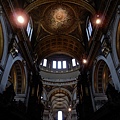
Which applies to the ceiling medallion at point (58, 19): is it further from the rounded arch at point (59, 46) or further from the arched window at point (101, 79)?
the arched window at point (101, 79)

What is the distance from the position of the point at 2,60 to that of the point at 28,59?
20.9 feet

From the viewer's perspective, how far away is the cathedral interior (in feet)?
35.9

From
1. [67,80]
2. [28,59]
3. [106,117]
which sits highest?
[67,80]

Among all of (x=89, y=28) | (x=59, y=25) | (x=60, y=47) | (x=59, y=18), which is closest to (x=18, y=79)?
(x=60, y=47)

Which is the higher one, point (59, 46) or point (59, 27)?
point (59, 27)

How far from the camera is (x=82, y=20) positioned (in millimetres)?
19516

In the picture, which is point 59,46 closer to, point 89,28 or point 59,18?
point 59,18

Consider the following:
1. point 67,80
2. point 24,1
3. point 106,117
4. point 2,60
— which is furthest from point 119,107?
point 67,80

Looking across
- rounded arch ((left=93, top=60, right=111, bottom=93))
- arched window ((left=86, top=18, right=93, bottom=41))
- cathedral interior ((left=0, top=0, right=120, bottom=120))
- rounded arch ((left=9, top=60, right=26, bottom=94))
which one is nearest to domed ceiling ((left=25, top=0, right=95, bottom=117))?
cathedral interior ((left=0, top=0, right=120, bottom=120))

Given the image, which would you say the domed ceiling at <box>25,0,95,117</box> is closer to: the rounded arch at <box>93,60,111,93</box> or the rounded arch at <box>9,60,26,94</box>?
the rounded arch at <box>93,60,111,93</box>

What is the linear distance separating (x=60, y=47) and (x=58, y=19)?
483 cm

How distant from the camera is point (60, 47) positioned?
910 inches

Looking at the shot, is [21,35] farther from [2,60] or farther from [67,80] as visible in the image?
[67,80]

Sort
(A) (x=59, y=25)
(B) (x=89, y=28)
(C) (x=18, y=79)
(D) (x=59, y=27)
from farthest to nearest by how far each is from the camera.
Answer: (D) (x=59, y=27) → (A) (x=59, y=25) → (B) (x=89, y=28) → (C) (x=18, y=79)
